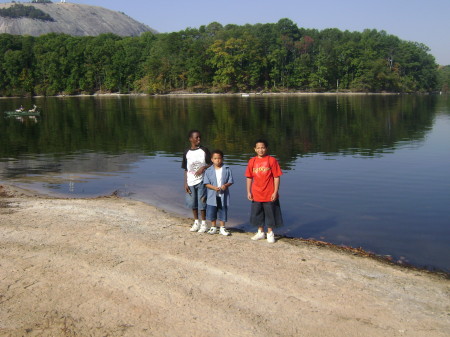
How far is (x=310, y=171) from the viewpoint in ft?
56.6

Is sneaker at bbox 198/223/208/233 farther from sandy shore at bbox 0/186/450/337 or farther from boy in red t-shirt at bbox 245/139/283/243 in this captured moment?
boy in red t-shirt at bbox 245/139/283/243

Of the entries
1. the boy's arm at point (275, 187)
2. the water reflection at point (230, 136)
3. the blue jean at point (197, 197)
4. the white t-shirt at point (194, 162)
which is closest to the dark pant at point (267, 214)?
the boy's arm at point (275, 187)

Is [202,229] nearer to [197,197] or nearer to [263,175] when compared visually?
[197,197]

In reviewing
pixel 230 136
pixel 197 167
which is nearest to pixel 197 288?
pixel 197 167

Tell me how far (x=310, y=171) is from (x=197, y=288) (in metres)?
12.0

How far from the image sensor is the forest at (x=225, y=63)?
11381 cm

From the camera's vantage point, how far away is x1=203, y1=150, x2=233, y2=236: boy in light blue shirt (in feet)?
27.5

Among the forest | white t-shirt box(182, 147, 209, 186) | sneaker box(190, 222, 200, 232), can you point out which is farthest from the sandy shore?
the forest

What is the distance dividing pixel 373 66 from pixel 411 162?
322 feet

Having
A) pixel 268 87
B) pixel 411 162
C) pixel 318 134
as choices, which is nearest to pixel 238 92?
pixel 268 87

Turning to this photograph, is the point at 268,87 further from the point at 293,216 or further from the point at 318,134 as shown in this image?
the point at 293,216

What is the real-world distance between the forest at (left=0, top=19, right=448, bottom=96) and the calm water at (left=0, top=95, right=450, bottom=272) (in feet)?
271

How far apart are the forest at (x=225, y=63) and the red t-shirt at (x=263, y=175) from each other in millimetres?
106258

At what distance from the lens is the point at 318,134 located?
29.3 m
